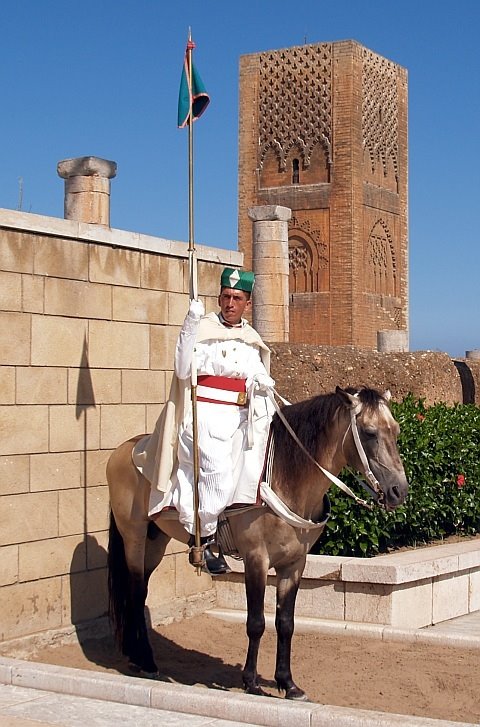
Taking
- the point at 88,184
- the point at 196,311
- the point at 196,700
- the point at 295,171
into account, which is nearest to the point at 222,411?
the point at 196,311

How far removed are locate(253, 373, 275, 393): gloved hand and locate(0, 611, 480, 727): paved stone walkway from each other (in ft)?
5.57

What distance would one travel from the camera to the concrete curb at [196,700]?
499 cm

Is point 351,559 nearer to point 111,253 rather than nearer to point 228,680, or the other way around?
point 228,680

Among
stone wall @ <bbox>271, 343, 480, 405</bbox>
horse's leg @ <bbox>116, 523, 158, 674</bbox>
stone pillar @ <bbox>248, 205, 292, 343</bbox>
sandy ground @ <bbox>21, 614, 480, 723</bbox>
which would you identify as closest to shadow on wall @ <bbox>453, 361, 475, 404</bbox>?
stone wall @ <bbox>271, 343, 480, 405</bbox>

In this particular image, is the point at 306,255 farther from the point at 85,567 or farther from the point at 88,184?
the point at 85,567

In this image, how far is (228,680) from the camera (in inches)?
267

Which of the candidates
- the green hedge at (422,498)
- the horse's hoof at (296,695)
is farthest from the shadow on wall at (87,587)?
the green hedge at (422,498)

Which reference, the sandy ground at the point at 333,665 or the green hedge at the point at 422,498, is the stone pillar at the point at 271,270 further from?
the sandy ground at the point at 333,665

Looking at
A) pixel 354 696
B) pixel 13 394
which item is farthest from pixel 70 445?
pixel 354 696

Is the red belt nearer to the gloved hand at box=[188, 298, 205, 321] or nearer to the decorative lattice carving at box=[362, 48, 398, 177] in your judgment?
the gloved hand at box=[188, 298, 205, 321]

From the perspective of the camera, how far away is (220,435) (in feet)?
20.4

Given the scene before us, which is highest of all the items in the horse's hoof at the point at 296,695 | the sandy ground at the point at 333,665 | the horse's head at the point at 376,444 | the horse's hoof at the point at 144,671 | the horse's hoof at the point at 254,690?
the horse's head at the point at 376,444

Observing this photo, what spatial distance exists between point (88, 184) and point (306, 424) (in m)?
5.20

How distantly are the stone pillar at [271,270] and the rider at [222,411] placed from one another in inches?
593
